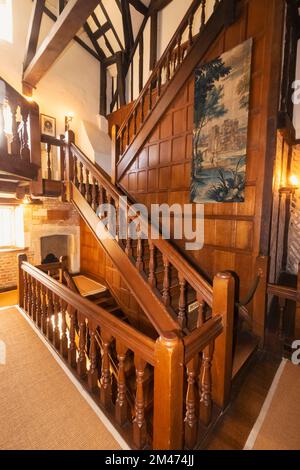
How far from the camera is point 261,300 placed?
271cm

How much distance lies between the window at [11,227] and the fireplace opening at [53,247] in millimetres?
602

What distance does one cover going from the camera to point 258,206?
2830mm

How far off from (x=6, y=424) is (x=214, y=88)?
437cm

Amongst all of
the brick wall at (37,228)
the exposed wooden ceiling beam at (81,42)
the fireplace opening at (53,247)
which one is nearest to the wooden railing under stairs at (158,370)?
the brick wall at (37,228)

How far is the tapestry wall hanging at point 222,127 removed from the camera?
2979 millimetres

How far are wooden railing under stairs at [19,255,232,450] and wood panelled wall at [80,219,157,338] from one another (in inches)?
56.7

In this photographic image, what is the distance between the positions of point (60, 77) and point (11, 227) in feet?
14.3

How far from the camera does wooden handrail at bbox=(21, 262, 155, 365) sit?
1356mm

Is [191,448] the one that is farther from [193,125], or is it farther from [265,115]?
[193,125]

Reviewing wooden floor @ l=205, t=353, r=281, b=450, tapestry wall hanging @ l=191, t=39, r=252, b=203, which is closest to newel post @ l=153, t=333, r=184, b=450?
wooden floor @ l=205, t=353, r=281, b=450

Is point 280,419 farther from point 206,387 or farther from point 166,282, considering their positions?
point 166,282

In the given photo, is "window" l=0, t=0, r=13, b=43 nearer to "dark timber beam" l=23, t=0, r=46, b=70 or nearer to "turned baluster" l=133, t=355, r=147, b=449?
"dark timber beam" l=23, t=0, r=46, b=70

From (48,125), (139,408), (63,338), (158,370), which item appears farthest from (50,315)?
(48,125)

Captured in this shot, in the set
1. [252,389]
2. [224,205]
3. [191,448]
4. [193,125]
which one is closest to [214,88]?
[193,125]
